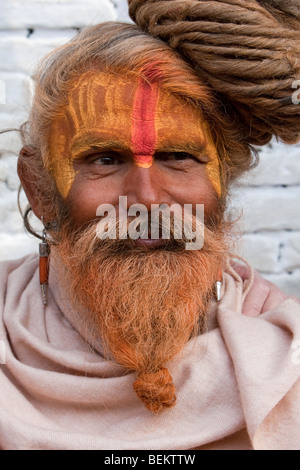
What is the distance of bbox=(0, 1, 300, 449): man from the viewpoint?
1.32 m

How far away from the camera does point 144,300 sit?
136cm

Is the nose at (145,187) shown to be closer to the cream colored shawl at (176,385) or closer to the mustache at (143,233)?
the mustache at (143,233)

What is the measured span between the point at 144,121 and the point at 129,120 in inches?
1.4

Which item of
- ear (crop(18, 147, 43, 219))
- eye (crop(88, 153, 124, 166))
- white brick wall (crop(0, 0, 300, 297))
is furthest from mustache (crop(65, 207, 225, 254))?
white brick wall (crop(0, 0, 300, 297))

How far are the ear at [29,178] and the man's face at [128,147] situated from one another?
6.5 inches

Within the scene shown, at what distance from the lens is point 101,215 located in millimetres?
1409

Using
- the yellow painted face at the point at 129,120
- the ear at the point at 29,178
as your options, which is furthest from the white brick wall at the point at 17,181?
the yellow painted face at the point at 129,120

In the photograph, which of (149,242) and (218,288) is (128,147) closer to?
(149,242)

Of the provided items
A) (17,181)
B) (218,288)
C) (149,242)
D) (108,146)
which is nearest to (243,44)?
(108,146)

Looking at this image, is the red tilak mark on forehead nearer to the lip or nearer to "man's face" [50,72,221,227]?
"man's face" [50,72,221,227]

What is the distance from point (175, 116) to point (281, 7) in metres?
0.36

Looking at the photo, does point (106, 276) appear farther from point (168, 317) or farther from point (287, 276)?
point (287, 276)

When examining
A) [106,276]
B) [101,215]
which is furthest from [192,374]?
[101,215]

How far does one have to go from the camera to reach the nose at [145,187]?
1.35m
